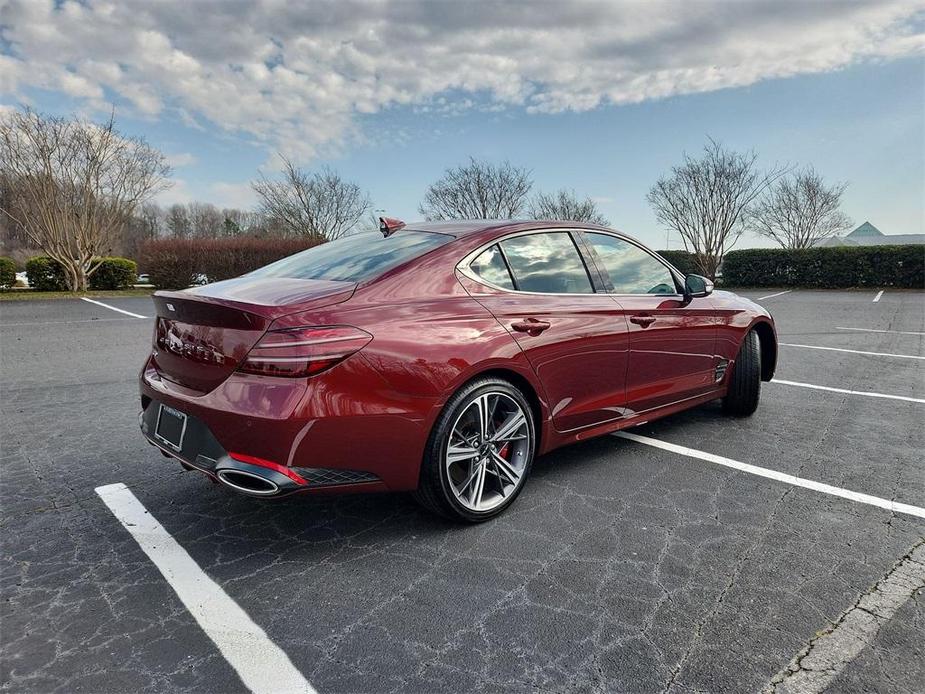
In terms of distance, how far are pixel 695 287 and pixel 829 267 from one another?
27.3 m

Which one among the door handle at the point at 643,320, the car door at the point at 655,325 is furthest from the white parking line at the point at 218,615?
the door handle at the point at 643,320

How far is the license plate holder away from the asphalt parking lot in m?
0.48

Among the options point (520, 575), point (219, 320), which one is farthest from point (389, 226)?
point (520, 575)

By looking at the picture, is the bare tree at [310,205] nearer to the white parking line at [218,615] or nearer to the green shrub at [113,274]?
the green shrub at [113,274]

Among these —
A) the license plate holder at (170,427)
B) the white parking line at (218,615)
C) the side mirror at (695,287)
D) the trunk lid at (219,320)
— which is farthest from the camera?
the side mirror at (695,287)

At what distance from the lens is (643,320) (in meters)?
3.65

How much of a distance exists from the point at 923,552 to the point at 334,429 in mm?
2694

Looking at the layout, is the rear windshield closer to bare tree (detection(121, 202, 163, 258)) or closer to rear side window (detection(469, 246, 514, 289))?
rear side window (detection(469, 246, 514, 289))

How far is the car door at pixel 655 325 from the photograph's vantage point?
11.9 feet

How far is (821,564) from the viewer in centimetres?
251

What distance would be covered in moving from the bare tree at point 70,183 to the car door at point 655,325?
23.1 metres

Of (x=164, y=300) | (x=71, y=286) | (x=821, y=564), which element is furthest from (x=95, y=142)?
(x=821, y=564)

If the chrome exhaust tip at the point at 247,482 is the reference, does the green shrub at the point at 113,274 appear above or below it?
above

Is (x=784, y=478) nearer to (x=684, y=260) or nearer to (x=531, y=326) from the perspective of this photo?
(x=531, y=326)
